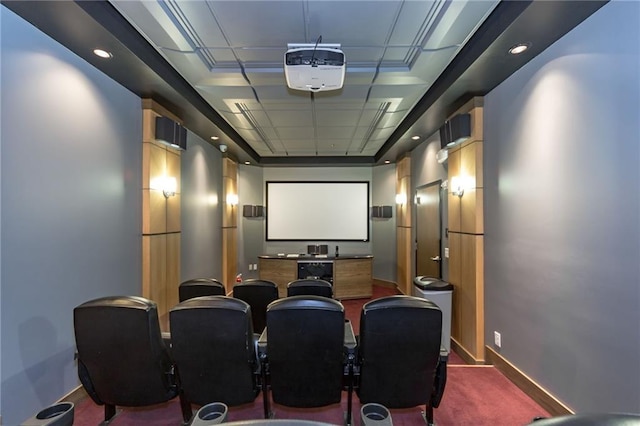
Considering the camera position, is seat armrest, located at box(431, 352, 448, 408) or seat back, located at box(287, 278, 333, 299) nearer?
seat armrest, located at box(431, 352, 448, 408)

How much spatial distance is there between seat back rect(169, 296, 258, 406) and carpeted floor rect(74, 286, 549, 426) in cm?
56

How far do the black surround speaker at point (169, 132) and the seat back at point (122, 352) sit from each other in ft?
7.86

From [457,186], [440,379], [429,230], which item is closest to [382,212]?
[429,230]

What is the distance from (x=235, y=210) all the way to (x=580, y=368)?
21.9 feet

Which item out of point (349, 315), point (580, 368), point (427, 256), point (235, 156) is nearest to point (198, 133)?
point (235, 156)

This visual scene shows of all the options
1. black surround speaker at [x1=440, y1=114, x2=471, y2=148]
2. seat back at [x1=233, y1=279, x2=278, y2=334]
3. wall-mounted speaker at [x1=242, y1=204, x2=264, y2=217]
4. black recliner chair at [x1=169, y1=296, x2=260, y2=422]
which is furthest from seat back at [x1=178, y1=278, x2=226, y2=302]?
wall-mounted speaker at [x1=242, y1=204, x2=264, y2=217]

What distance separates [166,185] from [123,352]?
8.36 ft

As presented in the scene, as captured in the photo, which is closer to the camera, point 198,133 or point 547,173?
point 547,173

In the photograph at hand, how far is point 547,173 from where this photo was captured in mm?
2625

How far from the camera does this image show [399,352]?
2.04m

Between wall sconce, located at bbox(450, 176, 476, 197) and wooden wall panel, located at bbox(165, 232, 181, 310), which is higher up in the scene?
wall sconce, located at bbox(450, 176, 476, 197)

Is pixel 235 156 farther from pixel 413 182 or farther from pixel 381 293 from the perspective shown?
pixel 381 293

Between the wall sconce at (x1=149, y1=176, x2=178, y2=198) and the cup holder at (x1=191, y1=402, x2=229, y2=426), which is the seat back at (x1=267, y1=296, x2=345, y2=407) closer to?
the cup holder at (x1=191, y1=402, x2=229, y2=426)

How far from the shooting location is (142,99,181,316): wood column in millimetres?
3760
